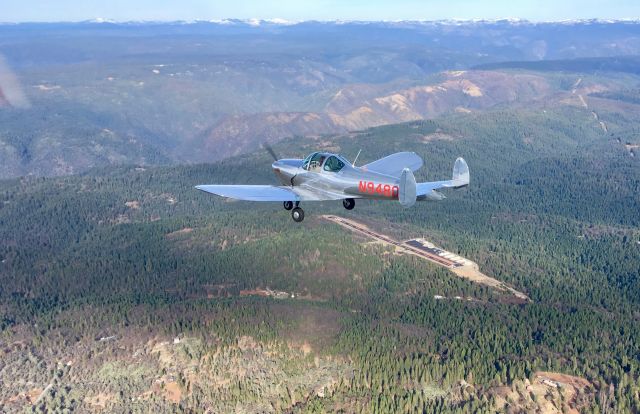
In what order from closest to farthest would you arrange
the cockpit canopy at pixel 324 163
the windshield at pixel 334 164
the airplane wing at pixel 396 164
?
the windshield at pixel 334 164
the cockpit canopy at pixel 324 163
the airplane wing at pixel 396 164

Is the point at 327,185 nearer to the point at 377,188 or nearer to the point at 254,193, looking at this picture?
the point at 377,188

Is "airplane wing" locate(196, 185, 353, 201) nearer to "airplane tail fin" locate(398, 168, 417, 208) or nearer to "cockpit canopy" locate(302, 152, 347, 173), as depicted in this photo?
"cockpit canopy" locate(302, 152, 347, 173)

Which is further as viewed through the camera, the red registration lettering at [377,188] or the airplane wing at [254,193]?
the airplane wing at [254,193]

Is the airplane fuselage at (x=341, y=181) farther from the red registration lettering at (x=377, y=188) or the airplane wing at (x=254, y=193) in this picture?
the airplane wing at (x=254, y=193)

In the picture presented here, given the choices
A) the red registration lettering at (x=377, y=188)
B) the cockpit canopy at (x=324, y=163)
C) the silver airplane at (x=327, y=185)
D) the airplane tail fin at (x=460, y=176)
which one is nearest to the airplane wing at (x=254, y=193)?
the silver airplane at (x=327, y=185)

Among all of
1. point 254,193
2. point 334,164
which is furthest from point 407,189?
point 254,193

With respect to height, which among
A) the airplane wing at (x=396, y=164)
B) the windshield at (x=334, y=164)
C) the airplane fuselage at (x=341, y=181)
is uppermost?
the windshield at (x=334, y=164)

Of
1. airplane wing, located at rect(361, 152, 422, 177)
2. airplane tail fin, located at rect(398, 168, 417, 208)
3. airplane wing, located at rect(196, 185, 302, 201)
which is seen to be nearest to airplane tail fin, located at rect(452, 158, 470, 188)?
airplane wing, located at rect(361, 152, 422, 177)

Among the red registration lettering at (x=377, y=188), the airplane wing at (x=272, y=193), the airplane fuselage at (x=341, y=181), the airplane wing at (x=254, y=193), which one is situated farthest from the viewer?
the airplane wing at (x=272, y=193)
